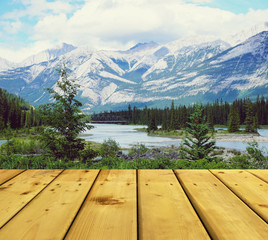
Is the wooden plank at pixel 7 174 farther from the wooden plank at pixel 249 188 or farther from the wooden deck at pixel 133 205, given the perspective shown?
the wooden plank at pixel 249 188

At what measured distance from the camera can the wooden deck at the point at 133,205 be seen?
0.89m

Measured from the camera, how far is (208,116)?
154ft

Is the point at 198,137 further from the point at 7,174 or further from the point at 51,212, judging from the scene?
the point at 51,212

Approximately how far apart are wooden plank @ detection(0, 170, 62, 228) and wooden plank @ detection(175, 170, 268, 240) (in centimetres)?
81

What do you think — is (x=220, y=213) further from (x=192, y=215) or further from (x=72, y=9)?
(x=72, y=9)

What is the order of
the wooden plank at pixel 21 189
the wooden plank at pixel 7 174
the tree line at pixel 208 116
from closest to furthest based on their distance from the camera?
the wooden plank at pixel 21 189 → the wooden plank at pixel 7 174 → the tree line at pixel 208 116

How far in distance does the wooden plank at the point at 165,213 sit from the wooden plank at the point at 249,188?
1.01ft

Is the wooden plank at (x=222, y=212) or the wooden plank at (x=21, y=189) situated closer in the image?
the wooden plank at (x=222, y=212)

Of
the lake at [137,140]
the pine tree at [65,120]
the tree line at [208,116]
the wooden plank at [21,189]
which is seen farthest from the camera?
the tree line at [208,116]

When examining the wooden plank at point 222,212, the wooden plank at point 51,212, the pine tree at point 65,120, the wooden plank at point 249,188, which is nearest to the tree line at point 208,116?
the pine tree at point 65,120

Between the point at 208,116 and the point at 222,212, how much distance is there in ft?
157

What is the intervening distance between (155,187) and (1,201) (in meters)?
0.81

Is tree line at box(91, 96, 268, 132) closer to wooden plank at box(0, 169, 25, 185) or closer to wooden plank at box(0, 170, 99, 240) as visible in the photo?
wooden plank at box(0, 169, 25, 185)

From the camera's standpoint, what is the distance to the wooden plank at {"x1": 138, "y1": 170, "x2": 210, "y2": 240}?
88 cm
